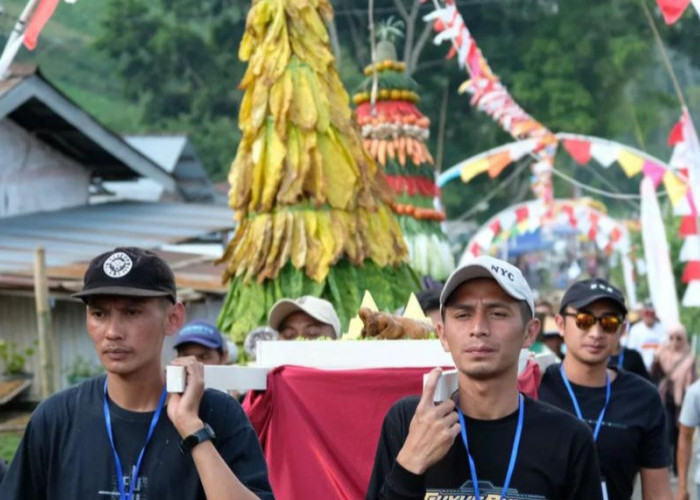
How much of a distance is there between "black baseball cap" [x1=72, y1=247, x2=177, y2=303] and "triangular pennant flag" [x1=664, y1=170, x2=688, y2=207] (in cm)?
1608

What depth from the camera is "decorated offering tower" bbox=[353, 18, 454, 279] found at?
17.3 meters

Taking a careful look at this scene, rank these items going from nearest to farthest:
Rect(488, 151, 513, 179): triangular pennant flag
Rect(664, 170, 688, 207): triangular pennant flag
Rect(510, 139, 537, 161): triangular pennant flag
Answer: Rect(664, 170, 688, 207): triangular pennant flag < Rect(510, 139, 537, 161): triangular pennant flag < Rect(488, 151, 513, 179): triangular pennant flag

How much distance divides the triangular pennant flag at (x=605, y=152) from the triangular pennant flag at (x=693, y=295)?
7.67 meters

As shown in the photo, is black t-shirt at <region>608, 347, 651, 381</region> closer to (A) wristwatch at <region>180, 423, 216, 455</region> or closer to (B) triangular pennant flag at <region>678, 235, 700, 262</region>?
(B) triangular pennant flag at <region>678, 235, 700, 262</region>

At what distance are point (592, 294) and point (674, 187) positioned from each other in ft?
49.2

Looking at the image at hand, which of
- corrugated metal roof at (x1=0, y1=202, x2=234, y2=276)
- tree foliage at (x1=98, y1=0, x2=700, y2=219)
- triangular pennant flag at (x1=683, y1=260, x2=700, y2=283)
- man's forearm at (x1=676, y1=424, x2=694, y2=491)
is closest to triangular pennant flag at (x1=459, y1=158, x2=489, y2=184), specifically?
corrugated metal roof at (x1=0, y1=202, x2=234, y2=276)

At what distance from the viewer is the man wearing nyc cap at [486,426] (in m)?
4.69

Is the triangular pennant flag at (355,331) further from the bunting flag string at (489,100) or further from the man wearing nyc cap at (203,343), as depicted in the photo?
the bunting flag string at (489,100)

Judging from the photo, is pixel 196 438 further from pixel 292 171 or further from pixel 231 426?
pixel 292 171

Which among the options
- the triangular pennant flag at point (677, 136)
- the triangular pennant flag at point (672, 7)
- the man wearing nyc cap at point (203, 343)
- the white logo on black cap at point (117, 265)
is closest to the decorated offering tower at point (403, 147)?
the triangular pennant flag at point (677, 136)

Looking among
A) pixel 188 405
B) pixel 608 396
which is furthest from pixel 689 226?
pixel 188 405

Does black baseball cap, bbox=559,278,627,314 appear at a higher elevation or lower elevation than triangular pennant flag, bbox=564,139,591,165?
lower

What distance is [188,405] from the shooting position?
4.68m

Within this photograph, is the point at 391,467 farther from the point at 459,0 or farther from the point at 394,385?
the point at 459,0
